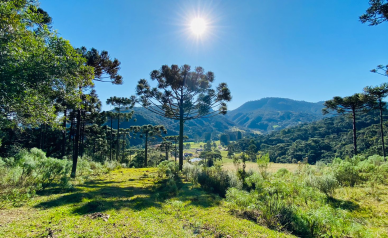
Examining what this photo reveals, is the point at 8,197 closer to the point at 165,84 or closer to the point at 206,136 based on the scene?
the point at 165,84

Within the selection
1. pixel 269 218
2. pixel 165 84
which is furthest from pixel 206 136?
pixel 269 218

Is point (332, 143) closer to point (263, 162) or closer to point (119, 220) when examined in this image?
point (263, 162)

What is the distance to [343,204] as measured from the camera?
24.1 feet

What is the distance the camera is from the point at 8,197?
20.1 ft

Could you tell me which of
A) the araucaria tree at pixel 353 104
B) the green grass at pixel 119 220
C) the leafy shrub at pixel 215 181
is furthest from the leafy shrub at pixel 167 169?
the araucaria tree at pixel 353 104

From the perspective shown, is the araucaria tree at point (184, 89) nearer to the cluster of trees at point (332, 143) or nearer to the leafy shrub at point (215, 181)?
the leafy shrub at point (215, 181)

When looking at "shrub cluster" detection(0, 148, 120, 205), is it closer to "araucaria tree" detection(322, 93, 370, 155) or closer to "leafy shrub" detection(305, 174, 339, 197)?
"leafy shrub" detection(305, 174, 339, 197)

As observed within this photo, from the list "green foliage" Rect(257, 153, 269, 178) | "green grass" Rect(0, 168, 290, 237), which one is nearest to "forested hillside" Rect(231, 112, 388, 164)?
"green foliage" Rect(257, 153, 269, 178)

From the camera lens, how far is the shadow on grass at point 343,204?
6980 mm

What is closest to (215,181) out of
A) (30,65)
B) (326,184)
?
(326,184)

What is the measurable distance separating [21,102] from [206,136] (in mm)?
191072

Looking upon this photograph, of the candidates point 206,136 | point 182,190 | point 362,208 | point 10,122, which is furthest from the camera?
point 206,136

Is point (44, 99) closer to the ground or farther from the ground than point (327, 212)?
farther from the ground

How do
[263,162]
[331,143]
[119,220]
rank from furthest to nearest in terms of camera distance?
[331,143] → [263,162] → [119,220]
